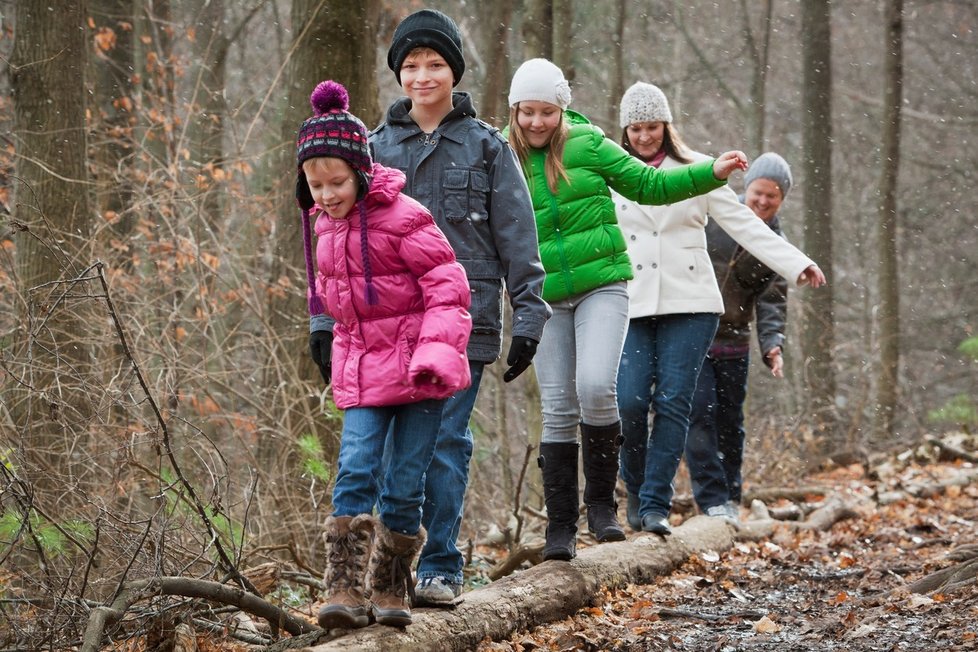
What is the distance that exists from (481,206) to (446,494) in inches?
48.7

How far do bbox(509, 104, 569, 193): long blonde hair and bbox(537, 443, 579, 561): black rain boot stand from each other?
1361mm

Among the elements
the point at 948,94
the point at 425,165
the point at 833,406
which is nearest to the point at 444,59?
the point at 425,165

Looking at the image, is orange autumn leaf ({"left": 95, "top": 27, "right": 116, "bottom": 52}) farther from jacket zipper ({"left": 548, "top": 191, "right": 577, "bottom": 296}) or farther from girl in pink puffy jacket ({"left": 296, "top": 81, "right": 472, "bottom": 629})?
girl in pink puffy jacket ({"left": 296, "top": 81, "right": 472, "bottom": 629})

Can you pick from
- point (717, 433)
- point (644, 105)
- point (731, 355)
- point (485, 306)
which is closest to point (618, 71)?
point (731, 355)

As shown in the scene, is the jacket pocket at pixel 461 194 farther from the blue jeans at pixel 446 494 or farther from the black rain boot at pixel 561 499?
the black rain boot at pixel 561 499

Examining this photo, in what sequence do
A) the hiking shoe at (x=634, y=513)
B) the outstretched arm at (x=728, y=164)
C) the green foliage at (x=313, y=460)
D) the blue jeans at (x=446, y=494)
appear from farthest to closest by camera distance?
the hiking shoe at (x=634, y=513) → the green foliage at (x=313, y=460) → the outstretched arm at (x=728, y=164) → the blue jeans at (x=446, y=494)

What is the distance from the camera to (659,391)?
267 inches

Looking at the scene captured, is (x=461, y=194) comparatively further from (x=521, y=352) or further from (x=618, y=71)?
(x=618, y=71)

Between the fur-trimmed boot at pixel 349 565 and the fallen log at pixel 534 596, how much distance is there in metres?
0.09

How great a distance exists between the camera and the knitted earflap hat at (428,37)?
4.68m

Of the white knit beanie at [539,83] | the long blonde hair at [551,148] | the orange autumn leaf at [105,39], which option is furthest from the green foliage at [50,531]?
the orange autumn leaf at [105,39]

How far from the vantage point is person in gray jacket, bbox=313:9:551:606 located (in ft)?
15.2

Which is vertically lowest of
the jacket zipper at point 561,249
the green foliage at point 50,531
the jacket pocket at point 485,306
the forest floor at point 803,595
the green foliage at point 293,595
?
the green foliage at point 293,595

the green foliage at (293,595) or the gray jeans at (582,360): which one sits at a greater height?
the gray jeans at (582,360)
